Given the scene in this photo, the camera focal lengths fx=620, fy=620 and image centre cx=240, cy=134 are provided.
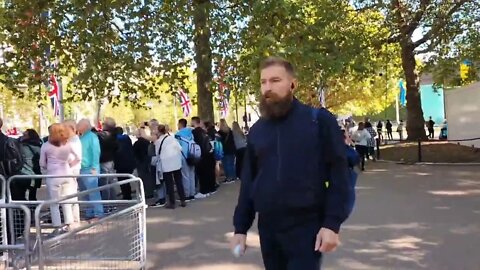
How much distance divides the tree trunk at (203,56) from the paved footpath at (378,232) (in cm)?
507

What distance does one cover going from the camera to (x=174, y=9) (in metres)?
17.8

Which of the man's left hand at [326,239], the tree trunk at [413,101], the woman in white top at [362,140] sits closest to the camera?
the man's left hand at [326,239]

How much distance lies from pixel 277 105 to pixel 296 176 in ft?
1.37

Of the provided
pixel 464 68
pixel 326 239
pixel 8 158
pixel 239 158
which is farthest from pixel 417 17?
pixel 326 239

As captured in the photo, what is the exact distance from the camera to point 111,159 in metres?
12.1

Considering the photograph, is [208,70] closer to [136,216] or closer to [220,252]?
[220,252]

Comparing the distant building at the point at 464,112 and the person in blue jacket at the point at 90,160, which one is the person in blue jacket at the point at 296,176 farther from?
the distant building at the point at 464,112

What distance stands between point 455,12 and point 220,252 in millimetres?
18843

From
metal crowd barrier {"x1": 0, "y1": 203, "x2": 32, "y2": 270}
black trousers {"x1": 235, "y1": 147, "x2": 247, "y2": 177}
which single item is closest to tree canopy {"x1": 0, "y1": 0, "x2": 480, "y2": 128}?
black trousers {"x1": 235, "y1": 147, "x2": 247, "y2": 177}

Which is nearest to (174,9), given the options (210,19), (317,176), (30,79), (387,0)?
(210,19)

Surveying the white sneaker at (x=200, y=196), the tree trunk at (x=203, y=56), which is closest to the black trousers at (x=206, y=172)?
the white sneaker at (x=200, y=196)

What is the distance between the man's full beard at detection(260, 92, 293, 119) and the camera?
11.4 feet

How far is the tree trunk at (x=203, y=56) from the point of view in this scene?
1637cm

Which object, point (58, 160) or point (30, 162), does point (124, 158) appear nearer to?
point (30, 162)
